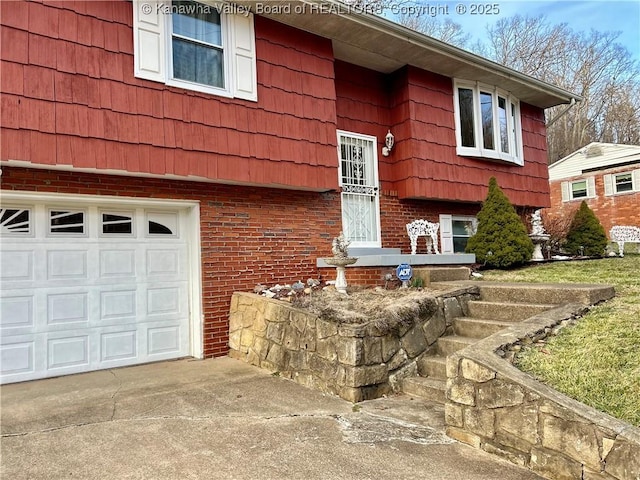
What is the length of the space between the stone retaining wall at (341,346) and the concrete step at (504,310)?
14cm

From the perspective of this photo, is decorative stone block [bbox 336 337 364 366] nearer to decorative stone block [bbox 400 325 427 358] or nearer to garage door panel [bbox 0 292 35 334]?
decorative stone block [bbox 400 325 427 358]

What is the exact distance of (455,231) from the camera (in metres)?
9.42

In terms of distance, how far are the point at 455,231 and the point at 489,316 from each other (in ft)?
15.2

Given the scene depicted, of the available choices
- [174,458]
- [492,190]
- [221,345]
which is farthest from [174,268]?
[492,190]

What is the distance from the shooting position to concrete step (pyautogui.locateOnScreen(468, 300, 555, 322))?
459cm

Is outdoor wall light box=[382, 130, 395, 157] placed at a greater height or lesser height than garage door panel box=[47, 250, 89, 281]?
greater

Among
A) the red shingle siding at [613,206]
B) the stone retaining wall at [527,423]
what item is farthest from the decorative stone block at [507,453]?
the red shingle siding at [613,206]

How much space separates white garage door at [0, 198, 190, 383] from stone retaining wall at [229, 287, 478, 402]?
51.3 inches

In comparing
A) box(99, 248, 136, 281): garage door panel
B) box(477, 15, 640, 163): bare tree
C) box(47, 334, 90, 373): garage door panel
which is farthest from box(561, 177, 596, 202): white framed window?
box(47, 334, 90, 373): garage door panel

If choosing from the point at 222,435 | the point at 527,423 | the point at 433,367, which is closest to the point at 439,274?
the point at 433,367

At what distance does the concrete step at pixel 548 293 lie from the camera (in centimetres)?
458

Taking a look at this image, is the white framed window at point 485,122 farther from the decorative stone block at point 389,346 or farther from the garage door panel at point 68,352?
the garage door panel at point 68,352

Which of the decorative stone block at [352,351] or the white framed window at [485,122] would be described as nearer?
the decorative stone block at [352,351]

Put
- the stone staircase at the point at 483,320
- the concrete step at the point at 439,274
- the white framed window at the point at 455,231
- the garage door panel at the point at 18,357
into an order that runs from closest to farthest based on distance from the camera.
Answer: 1. the stone staircase at the point at 483,320
2. the garage door panel at the point at 18,357
3. the concrete step at the point at 439,274
4. the white framed window at the point at 455,231
